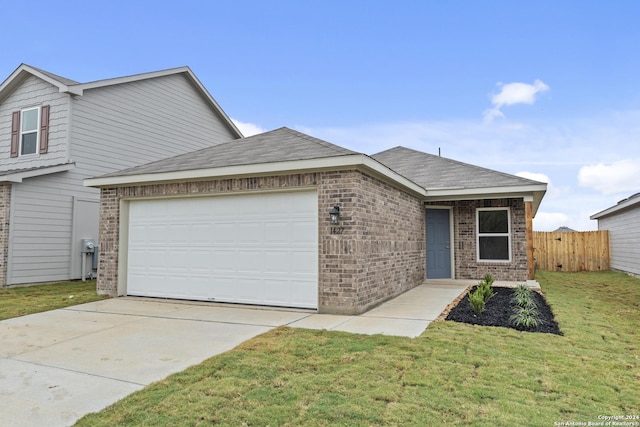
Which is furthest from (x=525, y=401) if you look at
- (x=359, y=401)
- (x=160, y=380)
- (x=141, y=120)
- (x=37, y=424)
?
(x=141, y=120)

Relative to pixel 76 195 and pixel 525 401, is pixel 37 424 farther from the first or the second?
pixel 76 195

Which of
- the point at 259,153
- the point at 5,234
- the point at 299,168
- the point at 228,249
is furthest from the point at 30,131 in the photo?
the point at 299,168

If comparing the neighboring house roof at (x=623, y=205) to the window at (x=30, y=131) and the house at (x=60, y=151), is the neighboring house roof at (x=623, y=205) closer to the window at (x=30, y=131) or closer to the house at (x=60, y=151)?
the house at (x=60, y=151)

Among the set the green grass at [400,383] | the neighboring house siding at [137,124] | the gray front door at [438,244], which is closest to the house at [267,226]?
the gray front door at [438,244]

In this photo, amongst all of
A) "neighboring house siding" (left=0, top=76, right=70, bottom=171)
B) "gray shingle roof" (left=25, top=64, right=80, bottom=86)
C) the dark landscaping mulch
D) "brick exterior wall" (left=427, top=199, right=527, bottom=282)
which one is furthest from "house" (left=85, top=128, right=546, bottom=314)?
"gray shingle roof" (left=25, top=64, right=80, bottom=86)

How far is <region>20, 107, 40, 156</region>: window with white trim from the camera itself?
13062 millimetres

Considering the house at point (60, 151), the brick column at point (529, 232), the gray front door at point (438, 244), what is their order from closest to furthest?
the house at point (60, 151) < the brick column at point (529, 232) < the gray front door at point (438, 244)

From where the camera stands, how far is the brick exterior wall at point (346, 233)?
23.2 ft

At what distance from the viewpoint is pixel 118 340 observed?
550cm

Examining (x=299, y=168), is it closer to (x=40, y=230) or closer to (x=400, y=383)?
(x=400, y=383)

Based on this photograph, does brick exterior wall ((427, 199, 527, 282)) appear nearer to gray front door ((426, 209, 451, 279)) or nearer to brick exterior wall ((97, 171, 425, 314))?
gray front door ((426, 209, 451, 279))

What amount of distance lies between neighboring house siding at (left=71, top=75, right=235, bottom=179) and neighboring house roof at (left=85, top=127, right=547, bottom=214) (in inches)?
168

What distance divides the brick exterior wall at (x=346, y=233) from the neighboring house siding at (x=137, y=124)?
14.8 feet

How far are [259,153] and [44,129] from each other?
861cm
